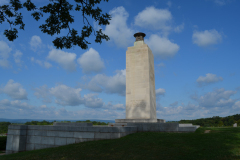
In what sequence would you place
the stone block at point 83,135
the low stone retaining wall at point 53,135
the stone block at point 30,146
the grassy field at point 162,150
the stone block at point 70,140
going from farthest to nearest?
the stone block at point 30,146, the stone block at point 70,140, the stone block at point 83,135, the low stone retaining wall at point 53,135, the grassy field at point 162,150

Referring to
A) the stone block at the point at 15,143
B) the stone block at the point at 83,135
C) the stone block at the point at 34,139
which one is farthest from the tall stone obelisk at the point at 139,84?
the stone block at the point at 15,143

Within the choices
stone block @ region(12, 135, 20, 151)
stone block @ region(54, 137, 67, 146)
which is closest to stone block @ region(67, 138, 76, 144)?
stone block @ region(54, 137, 67, 146)

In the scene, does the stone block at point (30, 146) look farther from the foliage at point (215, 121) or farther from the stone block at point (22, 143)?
the foliage at point (215, 121)

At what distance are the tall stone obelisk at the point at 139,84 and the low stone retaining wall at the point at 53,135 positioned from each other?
28.0ft

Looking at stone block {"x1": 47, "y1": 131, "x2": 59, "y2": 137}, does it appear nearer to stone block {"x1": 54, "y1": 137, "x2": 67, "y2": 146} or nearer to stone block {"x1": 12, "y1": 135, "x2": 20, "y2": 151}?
stone block {"x1": 54, "y1": 137, "x2": 67, "y2": 146}

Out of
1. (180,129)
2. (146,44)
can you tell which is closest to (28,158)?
(180,129)

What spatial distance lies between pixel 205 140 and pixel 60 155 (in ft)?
29.5

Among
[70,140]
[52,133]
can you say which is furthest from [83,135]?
[52,133]

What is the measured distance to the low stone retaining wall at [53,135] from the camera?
14.2 m

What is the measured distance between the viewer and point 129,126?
1579 centimetres

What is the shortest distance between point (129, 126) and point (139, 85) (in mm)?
10418

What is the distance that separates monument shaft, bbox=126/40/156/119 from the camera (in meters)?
25.0

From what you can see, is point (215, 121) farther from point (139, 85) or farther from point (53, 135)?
point (53, 135)

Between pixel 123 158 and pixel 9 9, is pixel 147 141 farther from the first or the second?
pixel 9 9
